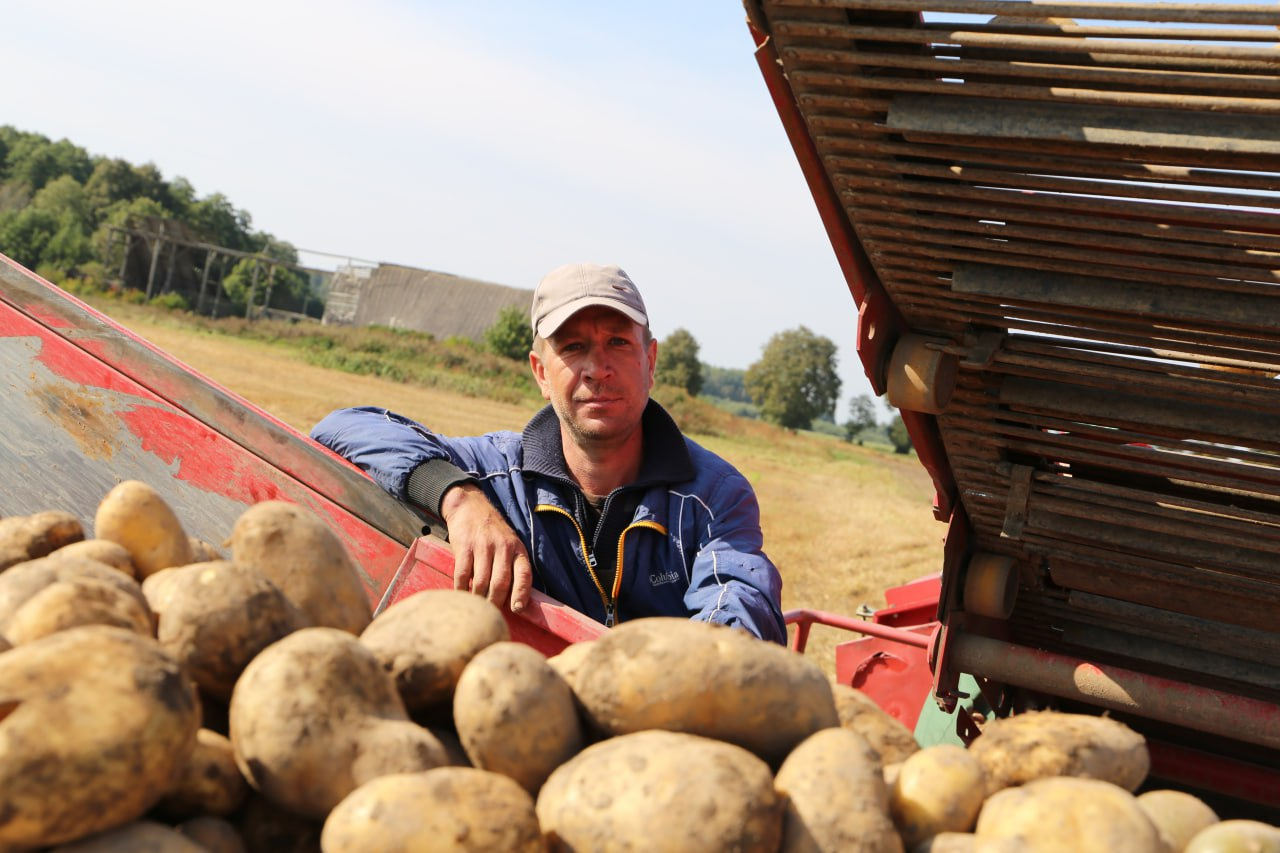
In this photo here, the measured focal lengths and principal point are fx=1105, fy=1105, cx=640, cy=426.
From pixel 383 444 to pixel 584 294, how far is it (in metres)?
0.75

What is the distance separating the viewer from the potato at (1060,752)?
1.57m

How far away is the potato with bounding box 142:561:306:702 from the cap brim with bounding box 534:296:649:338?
5.90 ft

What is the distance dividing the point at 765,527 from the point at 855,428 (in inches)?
2130

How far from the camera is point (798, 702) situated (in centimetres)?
159

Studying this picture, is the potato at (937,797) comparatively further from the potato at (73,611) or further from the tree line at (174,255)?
the tree line at (174,255)

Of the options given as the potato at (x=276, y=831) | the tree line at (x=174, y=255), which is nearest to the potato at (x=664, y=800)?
the potato at (x=276, y=831)

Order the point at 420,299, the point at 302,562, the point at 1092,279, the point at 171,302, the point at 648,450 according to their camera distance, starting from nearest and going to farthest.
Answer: the point at 302,562 → the point at 1092,279 → the point at 648,450 → the point at 171,302 → the point at 420,299

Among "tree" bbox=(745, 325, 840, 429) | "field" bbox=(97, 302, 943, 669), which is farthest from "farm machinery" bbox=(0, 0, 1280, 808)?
"tree" bbox=(745, 325, 840, 429)

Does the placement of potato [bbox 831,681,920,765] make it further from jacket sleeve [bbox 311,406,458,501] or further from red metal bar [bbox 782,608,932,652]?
red metal bar [bbox 782,608,932,652]

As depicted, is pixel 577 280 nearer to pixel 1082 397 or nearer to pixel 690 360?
pixel 1082 397

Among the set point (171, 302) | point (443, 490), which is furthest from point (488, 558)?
point (171, 302)

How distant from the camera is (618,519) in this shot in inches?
131

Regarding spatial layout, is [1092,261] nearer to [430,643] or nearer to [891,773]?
[891,773]

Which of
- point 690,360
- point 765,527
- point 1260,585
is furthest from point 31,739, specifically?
point 690,360
